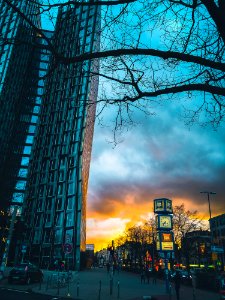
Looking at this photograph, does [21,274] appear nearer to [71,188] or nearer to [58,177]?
[71,188]

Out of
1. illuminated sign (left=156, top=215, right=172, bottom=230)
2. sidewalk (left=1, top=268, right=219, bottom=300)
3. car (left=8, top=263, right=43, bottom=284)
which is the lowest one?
sidewalk (left=1, top=268, right=219, bottom=300)

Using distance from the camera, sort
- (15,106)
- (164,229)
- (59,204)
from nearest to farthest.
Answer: (164,229), (59,204), (15,106)

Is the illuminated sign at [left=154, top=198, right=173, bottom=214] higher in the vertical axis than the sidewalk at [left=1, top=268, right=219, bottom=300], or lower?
higher

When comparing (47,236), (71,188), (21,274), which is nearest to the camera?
(21,274)

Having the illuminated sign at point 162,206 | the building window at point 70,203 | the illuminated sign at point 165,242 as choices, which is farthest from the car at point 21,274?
the building window at point 70,203

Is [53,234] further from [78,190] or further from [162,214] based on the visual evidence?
[162,214]

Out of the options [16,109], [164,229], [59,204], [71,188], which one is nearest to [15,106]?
[16,109]

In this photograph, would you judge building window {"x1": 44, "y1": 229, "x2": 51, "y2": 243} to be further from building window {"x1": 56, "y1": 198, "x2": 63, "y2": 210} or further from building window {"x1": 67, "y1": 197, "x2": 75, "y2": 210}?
building window {"x1": 67, "y1": 197, "x2": 75, "y2": 210}

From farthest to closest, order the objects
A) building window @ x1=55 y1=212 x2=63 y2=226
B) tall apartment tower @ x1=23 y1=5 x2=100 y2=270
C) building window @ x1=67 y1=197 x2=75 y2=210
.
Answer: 1. building window @ x1=55 y1=212 x2=63 y2=226
2. building window @ x1=67 y1=197 x2=75 y2=210
3. tall apartment tower @ x1=23 y1=5 x2=100 y2=270

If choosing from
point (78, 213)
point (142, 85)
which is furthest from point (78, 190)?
point (142, 85)

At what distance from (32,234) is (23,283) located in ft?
134

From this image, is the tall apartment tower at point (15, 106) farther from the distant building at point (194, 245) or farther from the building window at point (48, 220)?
the distant building at point (194, 245)

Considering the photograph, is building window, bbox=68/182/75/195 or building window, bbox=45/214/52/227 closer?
building window, bbox=68/182/75/195

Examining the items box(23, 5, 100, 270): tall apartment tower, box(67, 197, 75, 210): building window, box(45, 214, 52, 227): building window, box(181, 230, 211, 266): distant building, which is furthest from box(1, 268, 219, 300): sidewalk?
box(45, 214, 52, 227): building window
